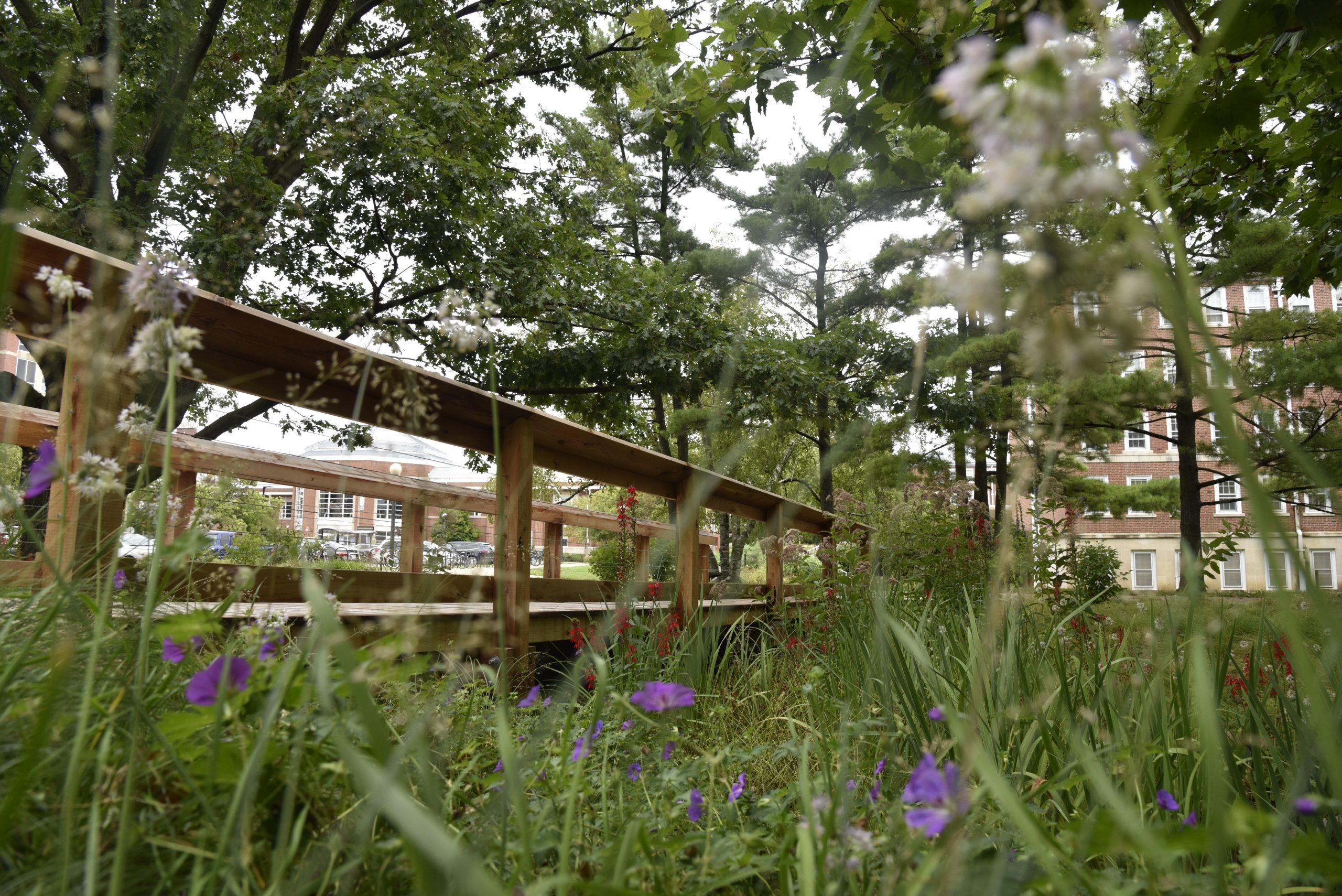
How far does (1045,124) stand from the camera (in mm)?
378

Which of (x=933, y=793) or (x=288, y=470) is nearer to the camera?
(x=933, y=793)

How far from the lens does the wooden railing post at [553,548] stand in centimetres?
602

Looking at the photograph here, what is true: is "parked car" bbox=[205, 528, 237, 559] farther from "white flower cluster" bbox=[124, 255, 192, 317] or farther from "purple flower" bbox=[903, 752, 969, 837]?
"purple flower" bbox=[903, 752, 969, 837]

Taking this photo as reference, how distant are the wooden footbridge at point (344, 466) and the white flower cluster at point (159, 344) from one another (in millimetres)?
35

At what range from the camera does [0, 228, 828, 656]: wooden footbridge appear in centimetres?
113

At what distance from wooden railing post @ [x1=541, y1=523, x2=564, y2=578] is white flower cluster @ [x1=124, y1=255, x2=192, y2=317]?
16.3ft

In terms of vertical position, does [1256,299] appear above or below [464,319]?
above

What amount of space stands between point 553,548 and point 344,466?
2534mm

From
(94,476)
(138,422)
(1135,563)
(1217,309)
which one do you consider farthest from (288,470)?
(1135,563)

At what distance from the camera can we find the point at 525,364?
1055cm

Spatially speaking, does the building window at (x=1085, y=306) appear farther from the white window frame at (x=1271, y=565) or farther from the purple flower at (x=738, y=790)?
the purple flower at (x=738, y=790)

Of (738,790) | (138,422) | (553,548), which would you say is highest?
(138,422)

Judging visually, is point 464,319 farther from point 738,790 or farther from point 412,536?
point 412,536

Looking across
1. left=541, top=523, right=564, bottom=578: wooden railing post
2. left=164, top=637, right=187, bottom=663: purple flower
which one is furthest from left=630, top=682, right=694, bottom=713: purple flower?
left=541, top=523, right=564, bottom=578: wooden railing post
